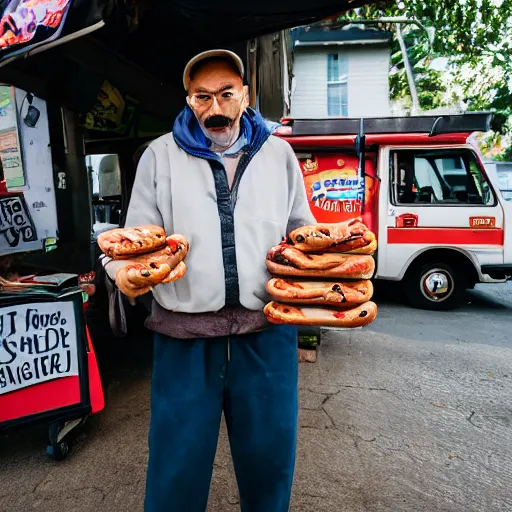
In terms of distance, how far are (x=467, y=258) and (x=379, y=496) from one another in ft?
14.7

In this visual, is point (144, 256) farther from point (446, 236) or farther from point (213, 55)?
point (446, 236)

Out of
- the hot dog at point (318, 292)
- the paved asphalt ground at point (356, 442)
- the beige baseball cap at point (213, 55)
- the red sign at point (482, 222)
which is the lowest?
the paved asphalt ground at point (356, 442)

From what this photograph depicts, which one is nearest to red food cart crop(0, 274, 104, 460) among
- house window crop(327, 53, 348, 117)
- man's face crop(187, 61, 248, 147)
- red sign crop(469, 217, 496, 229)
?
man's face crop(187, 61, 248, 147)

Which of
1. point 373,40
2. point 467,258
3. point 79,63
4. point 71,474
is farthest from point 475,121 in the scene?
point 373,40

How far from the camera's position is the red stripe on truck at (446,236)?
5883 millimetres

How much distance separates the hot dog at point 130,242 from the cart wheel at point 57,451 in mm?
1806

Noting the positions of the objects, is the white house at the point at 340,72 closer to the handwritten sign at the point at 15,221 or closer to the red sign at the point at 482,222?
the red sign at the point at 482,222

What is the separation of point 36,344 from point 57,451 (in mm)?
632

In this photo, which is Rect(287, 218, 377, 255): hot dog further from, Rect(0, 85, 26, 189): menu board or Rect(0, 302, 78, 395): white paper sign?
Rect(0, 85, 26, 189): menu board

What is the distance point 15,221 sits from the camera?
339 cm

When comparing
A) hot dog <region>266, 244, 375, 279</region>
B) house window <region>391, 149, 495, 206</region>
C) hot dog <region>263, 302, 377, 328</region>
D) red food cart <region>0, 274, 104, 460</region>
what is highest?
house window <region>391, 149, 495, 206</region>

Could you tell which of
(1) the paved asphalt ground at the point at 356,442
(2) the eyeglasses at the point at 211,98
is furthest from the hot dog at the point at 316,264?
(1) the paved asphalt ground at the point at 356,442

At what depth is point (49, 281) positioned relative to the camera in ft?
8.89

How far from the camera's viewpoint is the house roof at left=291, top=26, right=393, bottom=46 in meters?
14.2
